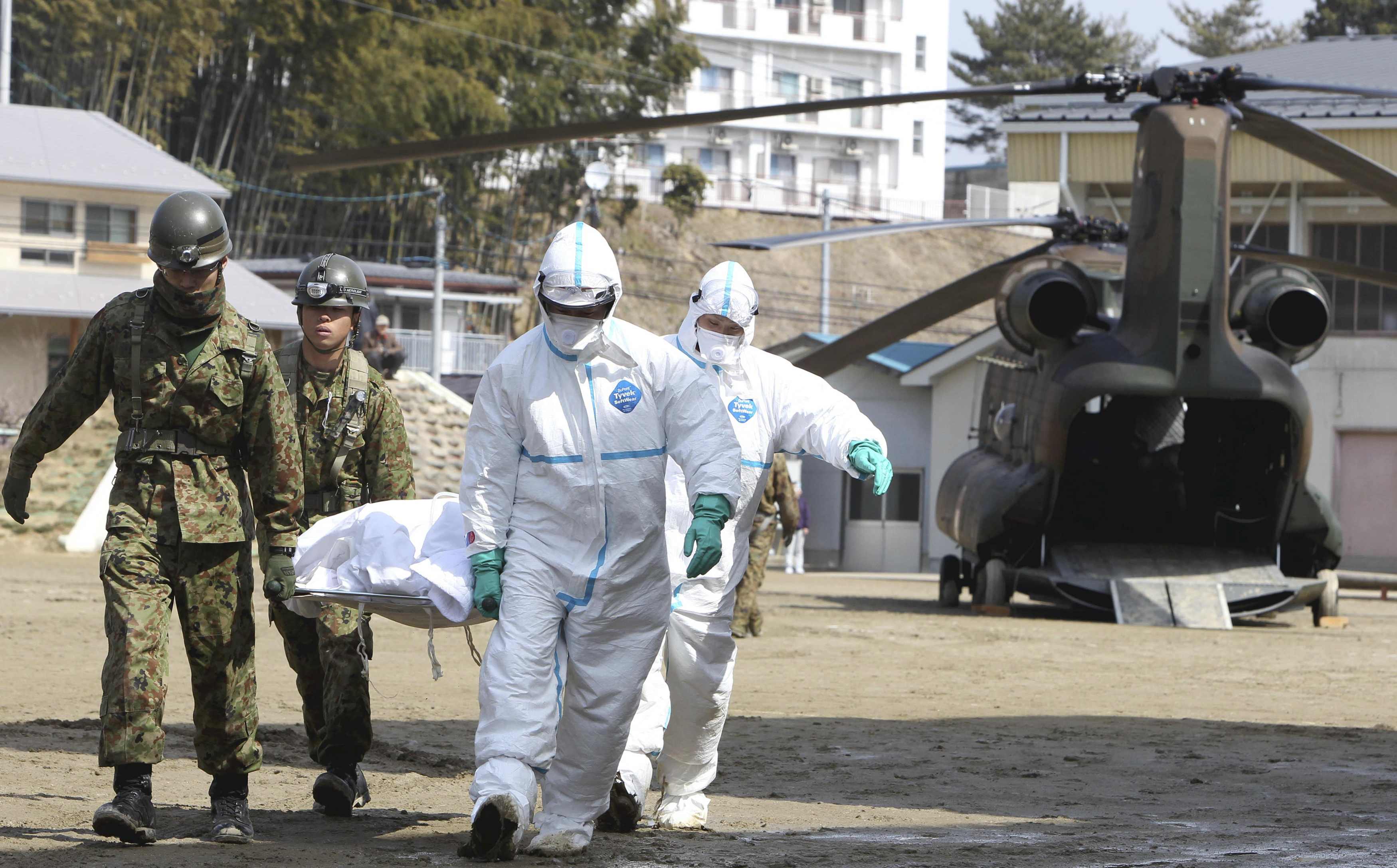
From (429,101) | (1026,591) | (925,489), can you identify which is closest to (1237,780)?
(1026,591)

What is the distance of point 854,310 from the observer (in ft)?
229

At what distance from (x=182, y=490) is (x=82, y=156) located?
104ft

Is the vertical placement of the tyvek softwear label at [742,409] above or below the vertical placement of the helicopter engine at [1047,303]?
below

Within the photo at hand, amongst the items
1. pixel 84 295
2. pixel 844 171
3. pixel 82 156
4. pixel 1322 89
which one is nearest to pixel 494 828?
pixel 1322 89

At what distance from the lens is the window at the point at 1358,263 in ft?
102

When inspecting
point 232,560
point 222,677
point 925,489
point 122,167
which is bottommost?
point 925,489

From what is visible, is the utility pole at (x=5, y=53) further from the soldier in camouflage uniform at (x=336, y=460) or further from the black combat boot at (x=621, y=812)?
the black combat boot at (x=621, y=812)

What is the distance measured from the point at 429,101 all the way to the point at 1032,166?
1804cm

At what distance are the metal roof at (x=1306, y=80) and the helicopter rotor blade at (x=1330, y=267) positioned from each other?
13073mm

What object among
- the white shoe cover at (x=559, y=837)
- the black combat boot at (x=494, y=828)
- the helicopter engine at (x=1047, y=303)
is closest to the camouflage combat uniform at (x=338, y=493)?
the white shoe cover at (x=559, y=837)

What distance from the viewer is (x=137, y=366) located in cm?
566

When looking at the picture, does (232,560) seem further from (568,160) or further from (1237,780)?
(568,160)

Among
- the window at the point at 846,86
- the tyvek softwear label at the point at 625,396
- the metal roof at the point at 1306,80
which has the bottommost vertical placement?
the tyvek softwear label at the point at 625,396

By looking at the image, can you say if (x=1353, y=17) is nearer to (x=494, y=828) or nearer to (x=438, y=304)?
(x=438, y=304)
